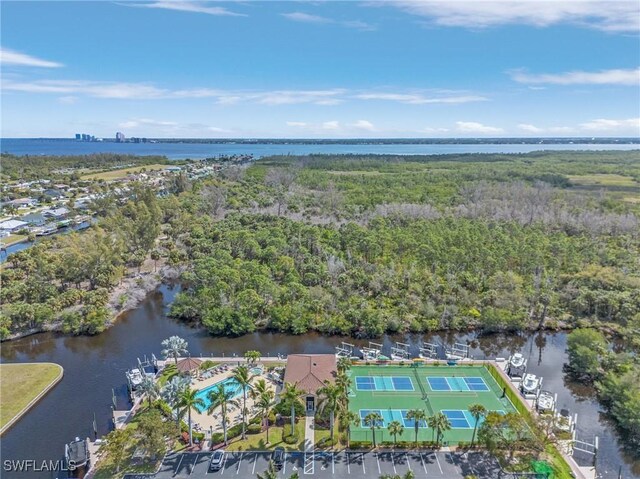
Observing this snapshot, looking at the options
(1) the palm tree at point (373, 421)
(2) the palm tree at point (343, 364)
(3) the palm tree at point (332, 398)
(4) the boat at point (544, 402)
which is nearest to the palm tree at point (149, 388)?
(3) the palm tree at point (332, 398)

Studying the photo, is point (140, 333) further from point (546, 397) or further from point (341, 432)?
point (546, 397)

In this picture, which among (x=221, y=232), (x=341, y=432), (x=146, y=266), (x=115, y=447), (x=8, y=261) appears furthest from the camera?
(x=221, y=232)

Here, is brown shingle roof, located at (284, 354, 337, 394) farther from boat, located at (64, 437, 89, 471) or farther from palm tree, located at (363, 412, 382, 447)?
boat, located at (64, 437, 89, 471)

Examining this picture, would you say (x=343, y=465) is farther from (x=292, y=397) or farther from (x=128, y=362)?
(x=128, y=362)

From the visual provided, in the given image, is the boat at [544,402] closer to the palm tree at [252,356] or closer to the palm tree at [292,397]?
the palm tree at [292,397]

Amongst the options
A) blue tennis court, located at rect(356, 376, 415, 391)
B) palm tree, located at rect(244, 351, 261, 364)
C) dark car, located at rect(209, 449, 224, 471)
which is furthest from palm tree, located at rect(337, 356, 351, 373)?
dark car, located at rect(209, 449, 224, 471)

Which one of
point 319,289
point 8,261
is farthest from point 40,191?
point 319,289

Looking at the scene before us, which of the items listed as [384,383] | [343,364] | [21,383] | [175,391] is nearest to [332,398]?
[343,364]
